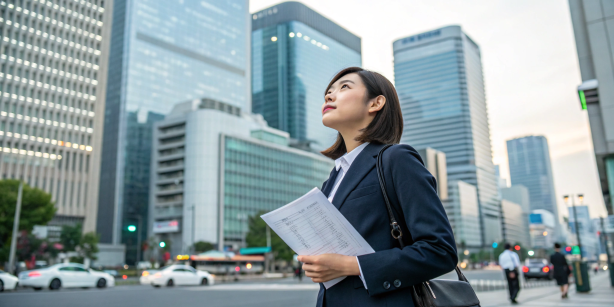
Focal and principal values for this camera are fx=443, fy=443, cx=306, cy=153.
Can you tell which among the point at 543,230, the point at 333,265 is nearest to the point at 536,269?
the point at 333,265

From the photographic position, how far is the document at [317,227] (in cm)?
166

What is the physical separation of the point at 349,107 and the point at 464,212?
145758mm

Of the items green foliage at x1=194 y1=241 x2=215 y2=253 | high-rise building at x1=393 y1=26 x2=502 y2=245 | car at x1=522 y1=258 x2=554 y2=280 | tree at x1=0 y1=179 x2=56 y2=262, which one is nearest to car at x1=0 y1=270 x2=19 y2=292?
tree at x1=0 y1=179 x2=56 y2=262

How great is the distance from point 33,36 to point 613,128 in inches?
2976

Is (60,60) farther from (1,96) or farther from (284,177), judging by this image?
(284,177)

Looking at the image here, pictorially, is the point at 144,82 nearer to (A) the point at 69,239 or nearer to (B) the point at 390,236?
(A) the point at 69,239

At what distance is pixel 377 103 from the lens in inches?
83.0

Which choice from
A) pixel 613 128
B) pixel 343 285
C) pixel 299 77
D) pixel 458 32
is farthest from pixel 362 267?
pixel 458 32

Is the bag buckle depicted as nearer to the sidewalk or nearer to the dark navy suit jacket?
the dark navy suit jacket

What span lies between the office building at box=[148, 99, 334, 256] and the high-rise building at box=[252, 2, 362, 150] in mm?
46664

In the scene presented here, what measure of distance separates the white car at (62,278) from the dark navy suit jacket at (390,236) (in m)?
22.5

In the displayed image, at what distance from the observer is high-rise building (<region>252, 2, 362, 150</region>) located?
451 ft

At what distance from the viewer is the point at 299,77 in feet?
456

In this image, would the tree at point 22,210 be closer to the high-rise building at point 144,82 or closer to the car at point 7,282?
the car at point 7,282
